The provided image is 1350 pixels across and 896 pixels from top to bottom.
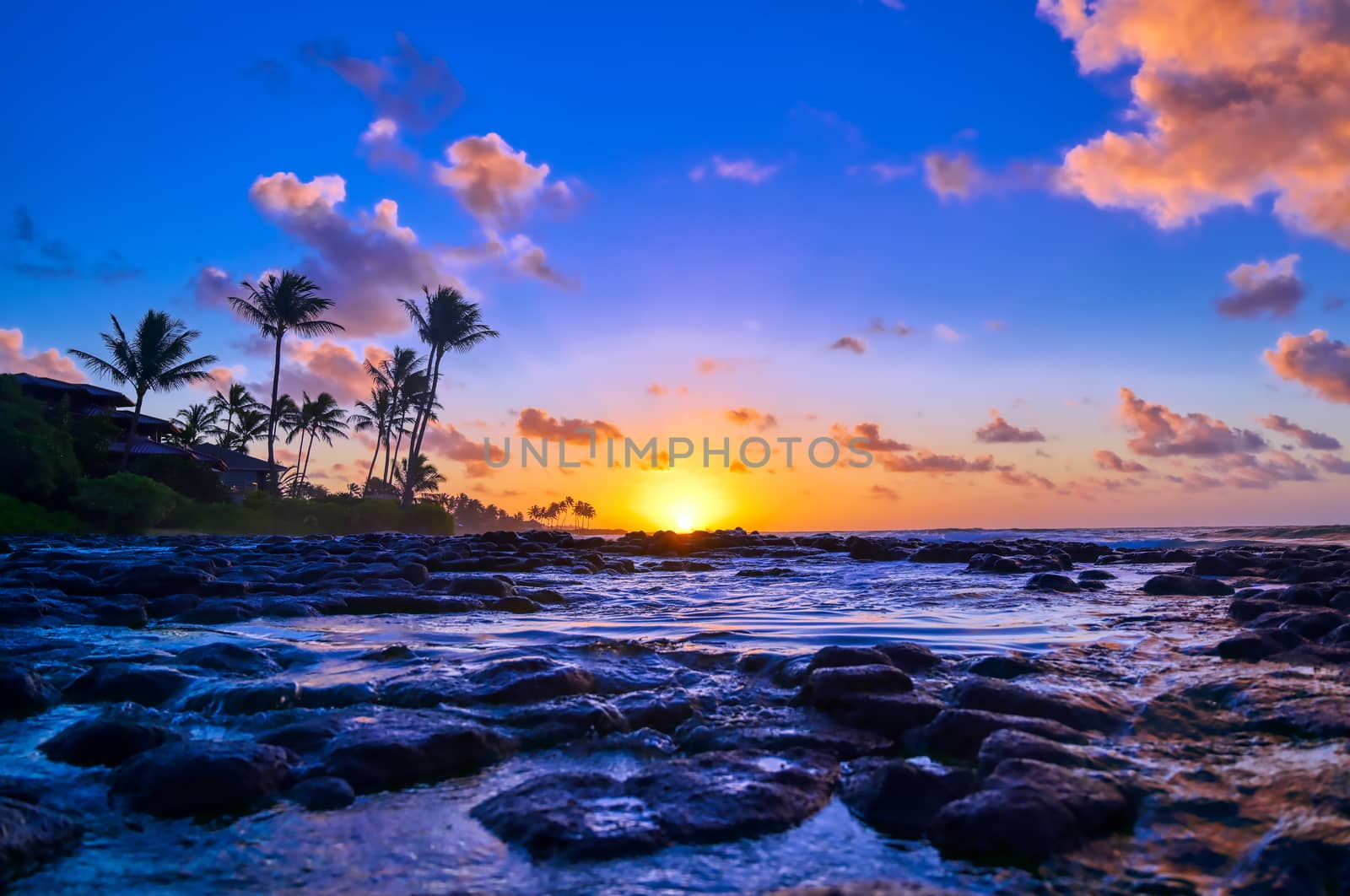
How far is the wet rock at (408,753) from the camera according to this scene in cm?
241

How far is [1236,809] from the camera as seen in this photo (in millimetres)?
2113

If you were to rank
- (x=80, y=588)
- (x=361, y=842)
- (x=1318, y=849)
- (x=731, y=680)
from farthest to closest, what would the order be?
(x=80, y=588) → (x=731, y=680) → (x=361, y=842) → (x=1318, y=849)

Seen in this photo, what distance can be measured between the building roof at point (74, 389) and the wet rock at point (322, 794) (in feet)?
130

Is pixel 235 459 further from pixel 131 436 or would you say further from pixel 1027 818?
pixel 1027 818

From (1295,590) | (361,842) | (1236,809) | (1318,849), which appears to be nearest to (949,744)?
(1236,809)

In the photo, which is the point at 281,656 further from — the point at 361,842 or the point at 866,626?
the point at 866,626

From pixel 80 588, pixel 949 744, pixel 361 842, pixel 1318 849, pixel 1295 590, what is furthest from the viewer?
pixel 80 588

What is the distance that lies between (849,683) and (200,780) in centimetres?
229

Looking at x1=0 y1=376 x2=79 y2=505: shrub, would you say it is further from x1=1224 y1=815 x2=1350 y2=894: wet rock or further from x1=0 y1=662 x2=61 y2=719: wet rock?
x1=1224 y1=815 x2=1350 y2=894: wet rock

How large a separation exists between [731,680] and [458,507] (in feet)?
275

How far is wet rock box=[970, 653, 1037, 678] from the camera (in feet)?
12.5

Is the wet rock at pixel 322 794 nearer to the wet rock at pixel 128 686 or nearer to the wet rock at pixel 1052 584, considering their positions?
the wet rock at pixel 128 686

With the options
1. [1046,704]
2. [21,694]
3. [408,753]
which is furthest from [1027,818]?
[21,694]

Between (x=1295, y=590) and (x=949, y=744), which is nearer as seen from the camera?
(x=949, y=744)
